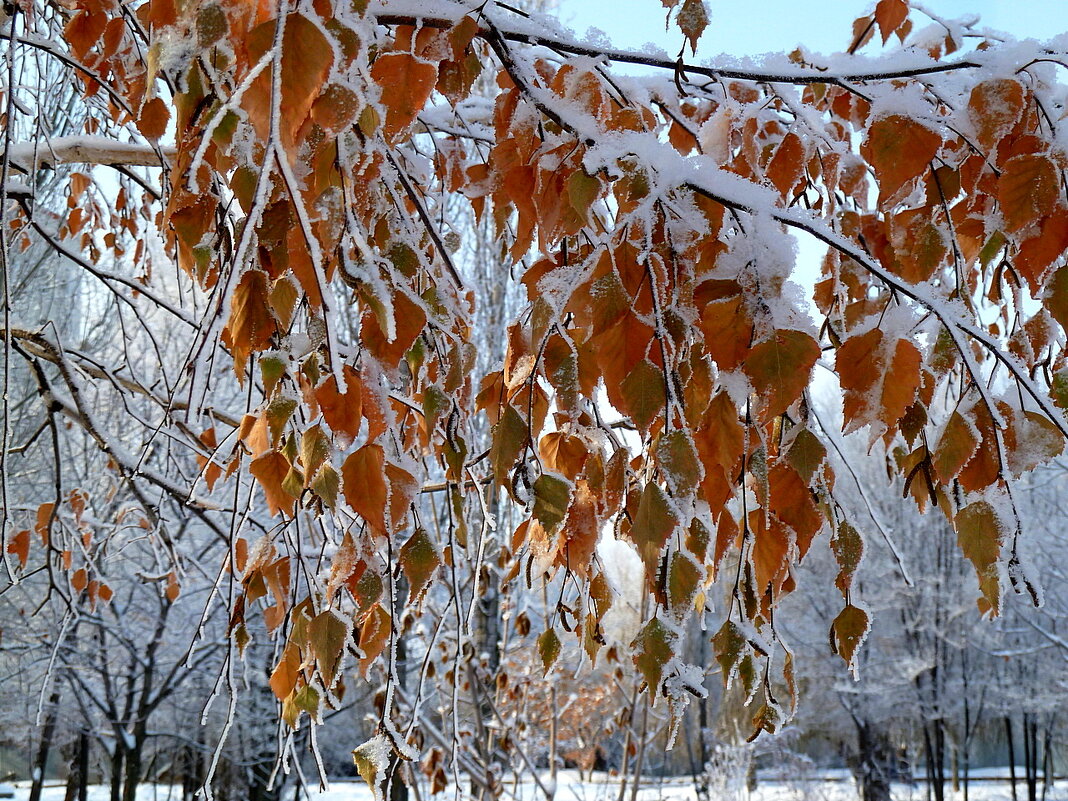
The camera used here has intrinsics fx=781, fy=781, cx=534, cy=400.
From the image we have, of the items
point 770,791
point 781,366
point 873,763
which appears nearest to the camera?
point 781,366

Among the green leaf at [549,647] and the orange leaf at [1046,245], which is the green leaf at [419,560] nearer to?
the green leaf at [549,647]

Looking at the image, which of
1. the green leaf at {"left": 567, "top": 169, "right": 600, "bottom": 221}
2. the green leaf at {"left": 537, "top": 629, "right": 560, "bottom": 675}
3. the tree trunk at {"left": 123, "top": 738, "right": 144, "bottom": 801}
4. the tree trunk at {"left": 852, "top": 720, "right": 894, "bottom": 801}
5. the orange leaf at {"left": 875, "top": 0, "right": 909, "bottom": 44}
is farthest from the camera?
the tree trunk at {"left": 852, "top": 720, "right": 894, "bottom": 801}

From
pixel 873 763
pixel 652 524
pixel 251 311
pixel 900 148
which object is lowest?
pixel 873 763

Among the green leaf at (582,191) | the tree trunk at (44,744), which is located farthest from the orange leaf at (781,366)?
the tree trunk at (44,744)

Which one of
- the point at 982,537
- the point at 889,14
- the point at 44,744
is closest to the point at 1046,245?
the point at 982,537

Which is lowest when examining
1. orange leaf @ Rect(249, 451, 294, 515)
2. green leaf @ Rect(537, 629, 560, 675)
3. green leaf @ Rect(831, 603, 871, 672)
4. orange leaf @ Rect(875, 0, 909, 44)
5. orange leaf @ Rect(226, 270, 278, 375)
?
green leaf @ Rect(537, 629, 560, 675)

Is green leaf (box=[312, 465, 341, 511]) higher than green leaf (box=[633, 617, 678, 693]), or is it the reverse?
green leaf (box=[312, 465, 341, 511])

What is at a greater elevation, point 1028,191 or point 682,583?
point 1028,191

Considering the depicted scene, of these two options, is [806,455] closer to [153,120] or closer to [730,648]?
[730,648]

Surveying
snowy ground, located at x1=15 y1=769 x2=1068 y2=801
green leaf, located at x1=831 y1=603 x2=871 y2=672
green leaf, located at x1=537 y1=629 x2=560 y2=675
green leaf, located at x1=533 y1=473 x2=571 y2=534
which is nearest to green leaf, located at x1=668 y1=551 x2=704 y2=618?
green leaf, located at x1=533 y1=473 x2=571 y2=534

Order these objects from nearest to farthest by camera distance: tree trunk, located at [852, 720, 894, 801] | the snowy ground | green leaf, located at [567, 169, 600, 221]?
A: green leaf, located at [567, 169, 600, 221] < tree trunk, located at [852, 720, 894, 801] < the snowy ground

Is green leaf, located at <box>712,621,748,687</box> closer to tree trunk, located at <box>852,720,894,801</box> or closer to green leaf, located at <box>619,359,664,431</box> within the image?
green leaf, located at <box>619,359,664,431</box>

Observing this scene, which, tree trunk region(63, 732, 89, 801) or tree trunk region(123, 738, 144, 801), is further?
tree trunk region(63, 732, 89, 801)

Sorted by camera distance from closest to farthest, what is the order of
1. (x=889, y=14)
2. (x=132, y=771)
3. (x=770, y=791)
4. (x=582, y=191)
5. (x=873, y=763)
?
1. (x=582, y=191)
2. (x=889, y=14)
3. (x=132, y=771)
4. (x=873, y=763)
5. (x=770, y=791)
